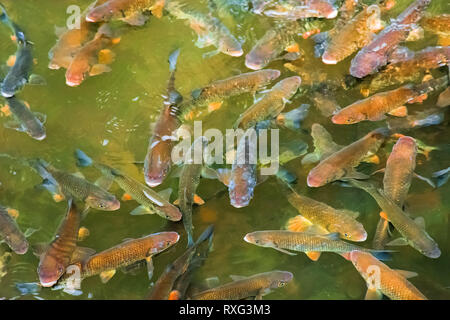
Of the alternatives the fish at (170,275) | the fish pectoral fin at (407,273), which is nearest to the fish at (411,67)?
the fish pectoral fin at (407,273)

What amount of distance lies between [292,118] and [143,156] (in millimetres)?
1231

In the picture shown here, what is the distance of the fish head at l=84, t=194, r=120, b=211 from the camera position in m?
3.28

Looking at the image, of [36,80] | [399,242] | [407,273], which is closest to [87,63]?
[36,80]

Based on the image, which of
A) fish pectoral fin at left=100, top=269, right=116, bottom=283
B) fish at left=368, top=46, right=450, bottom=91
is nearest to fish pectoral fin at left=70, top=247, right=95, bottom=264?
fish pectoral fin at left=100, top=269, right=116, bottom=283

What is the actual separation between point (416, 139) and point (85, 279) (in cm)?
266

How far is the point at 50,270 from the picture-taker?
3000 mm

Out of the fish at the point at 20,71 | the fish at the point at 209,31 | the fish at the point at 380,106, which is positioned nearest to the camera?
the fish at the point at 380,106

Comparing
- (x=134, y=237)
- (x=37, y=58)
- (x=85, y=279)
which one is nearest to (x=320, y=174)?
(x=134, y=237)

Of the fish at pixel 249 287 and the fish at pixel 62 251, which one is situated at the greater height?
the fish at pixel 62 251

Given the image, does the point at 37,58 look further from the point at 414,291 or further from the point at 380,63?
the point at 414,291

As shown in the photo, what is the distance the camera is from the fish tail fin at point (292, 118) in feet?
11.6

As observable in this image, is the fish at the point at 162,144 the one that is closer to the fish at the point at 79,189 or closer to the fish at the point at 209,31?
the fish at the point at 79,189

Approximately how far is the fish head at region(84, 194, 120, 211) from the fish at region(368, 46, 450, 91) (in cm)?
220

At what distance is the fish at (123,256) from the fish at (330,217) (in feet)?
3.01
